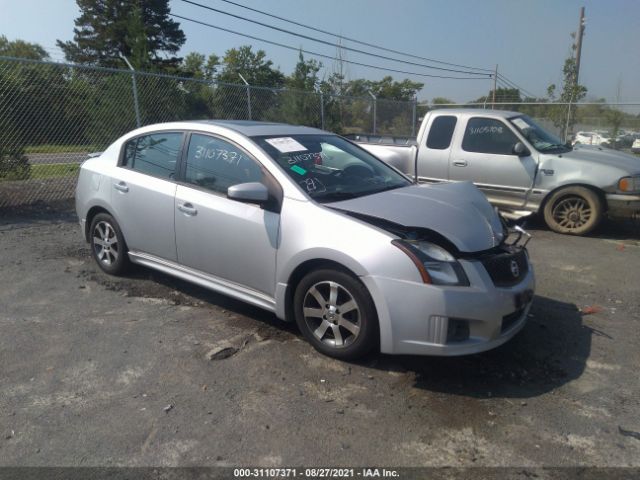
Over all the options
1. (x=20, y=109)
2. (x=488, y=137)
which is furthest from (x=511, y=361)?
(x=20, y=109)

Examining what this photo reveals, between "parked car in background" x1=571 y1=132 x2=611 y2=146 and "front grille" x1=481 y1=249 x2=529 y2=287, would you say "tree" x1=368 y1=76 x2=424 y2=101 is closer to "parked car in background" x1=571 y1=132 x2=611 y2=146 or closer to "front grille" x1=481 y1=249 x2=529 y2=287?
"parked car in background" x1=571 y1=132 x2=611 y2=146

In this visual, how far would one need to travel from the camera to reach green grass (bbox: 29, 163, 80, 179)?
9781 millimetres

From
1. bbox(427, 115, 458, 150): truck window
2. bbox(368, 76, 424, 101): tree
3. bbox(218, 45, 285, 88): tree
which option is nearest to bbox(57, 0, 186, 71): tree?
bbox(218, 45, 285, 88): tree

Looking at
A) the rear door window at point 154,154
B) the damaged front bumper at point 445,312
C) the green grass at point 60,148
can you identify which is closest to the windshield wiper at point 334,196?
the damaged front bumper at point 445,312

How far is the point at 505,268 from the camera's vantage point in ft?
11.1

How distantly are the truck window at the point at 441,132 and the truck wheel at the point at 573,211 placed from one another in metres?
1.80

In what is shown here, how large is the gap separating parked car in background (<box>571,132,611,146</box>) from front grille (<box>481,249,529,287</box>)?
16.3 m

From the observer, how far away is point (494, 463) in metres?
2.50

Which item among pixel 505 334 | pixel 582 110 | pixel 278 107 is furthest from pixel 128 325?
pixel 582 110

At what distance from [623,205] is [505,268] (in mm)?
4520

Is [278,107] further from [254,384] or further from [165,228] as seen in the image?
[254,384]

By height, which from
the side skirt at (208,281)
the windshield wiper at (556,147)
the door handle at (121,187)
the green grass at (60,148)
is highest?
the windshield wiper at (556,147)

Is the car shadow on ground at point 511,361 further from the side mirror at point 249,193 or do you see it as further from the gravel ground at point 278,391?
the side mirror at point 249,193

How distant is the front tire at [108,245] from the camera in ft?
16.4
